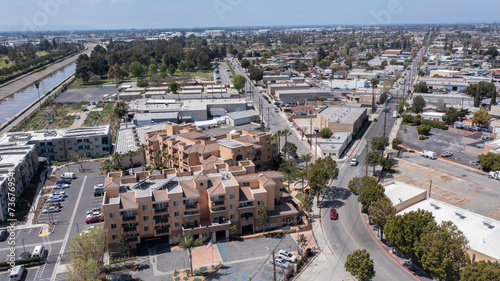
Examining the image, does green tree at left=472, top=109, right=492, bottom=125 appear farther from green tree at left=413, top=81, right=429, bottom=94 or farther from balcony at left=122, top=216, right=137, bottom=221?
balcony at left=122, top=216, right=137, bottom=221

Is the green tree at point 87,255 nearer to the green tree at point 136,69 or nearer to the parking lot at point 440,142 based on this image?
the parking lot at point 440,142

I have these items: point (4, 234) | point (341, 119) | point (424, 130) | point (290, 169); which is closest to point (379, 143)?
point (341, 119)

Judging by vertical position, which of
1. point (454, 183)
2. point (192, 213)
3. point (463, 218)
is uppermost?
point (192, 213)

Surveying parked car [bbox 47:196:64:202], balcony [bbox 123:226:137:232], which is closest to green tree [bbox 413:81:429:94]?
balcony [bbox 123:226:137:232]

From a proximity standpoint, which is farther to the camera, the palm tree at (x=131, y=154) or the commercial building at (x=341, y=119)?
the commercial building at (x=341, y=119)

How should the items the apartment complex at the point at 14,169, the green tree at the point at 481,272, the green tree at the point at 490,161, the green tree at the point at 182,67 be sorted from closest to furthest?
the green tree at the point at 481,272 < the apartment complex at the point at 14,169 < the green tree at the point at 490,161 < the green tree at the point at 182,67

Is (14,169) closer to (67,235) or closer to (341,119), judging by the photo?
(67,235)

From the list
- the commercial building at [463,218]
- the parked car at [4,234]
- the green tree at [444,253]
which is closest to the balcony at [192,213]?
the parked car at [4,234]

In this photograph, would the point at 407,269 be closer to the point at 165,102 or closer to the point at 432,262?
the point at 432,262
